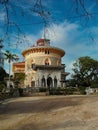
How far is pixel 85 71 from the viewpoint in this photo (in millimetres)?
74750

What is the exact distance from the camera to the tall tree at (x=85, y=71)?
239 feet

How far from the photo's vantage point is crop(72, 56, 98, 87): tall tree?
239 ft

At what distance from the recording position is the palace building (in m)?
67.2

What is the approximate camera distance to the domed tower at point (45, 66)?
2648 inches

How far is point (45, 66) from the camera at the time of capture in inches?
2635

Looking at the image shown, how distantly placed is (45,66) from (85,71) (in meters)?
12.9

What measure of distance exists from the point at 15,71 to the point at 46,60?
43.5 feet

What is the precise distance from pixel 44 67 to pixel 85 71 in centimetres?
1283

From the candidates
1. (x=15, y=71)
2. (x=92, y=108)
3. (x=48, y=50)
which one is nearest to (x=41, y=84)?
(x=48, y=50)

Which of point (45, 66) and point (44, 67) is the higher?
point (45, 66)

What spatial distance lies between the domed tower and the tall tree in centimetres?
365

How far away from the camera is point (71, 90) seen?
55406 mm

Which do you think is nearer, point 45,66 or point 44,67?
point 45,66

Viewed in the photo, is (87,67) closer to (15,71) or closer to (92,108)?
(15,71)
